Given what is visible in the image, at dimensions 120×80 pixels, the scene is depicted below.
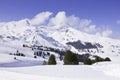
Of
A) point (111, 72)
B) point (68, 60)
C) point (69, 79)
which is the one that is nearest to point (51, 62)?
point (68, 60)

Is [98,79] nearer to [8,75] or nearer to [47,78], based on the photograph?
[47,78]

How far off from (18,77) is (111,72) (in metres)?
8.40

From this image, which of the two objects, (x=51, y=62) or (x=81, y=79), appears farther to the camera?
(x=51, y=62)

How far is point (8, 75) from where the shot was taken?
20.1 meters

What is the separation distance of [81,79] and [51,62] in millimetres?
46711

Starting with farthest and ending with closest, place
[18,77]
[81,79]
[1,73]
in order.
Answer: [1,73], [18,77], [81,79]

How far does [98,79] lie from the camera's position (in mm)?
17828

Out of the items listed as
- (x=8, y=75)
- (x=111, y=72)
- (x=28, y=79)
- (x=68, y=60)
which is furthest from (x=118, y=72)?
(x=68, y=60)

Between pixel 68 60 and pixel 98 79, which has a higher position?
pixel 68 60

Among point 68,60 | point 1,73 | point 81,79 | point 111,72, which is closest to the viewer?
point 81,79

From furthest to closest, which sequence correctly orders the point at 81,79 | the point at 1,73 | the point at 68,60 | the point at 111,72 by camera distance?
the point at 68,60
the point at 111,72
the point at 1,73
the point at 81,79

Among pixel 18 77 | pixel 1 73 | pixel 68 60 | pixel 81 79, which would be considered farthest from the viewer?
pixel 68 60

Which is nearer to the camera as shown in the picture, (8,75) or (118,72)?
(8,75)

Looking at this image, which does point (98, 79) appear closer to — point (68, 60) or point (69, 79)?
point (69, 79)
